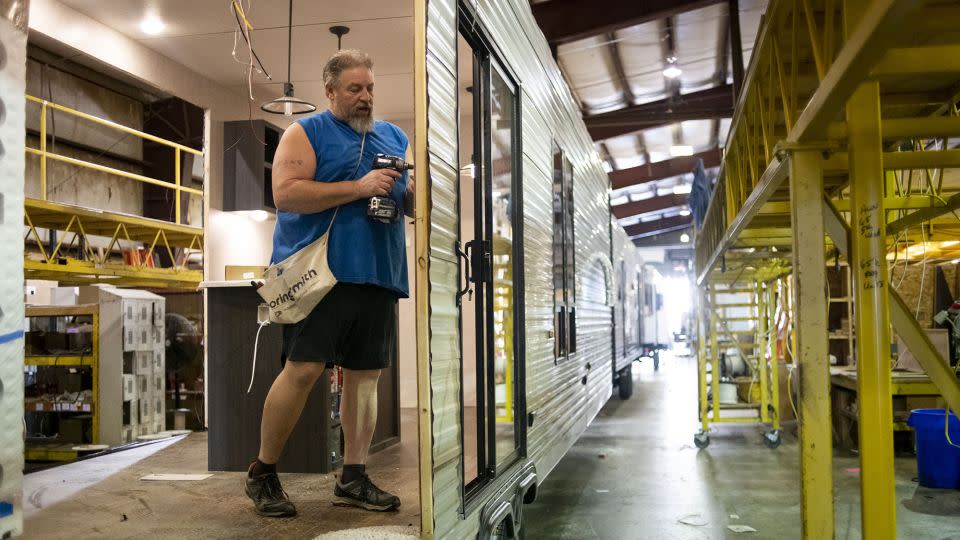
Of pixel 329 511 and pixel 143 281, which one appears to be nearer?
pixel 329 511

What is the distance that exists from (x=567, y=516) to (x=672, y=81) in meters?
9.93

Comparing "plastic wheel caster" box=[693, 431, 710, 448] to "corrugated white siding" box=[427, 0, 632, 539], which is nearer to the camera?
"corrugated white siding" box=[427, 0, 632, 539]

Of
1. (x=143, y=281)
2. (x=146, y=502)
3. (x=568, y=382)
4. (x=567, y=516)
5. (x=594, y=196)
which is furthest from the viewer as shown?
(x=143, y=281)

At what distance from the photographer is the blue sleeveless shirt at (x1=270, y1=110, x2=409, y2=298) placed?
8.56 ft

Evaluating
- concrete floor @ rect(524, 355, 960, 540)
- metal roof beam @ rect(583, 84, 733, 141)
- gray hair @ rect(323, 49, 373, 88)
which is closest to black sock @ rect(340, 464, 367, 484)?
gray hair @ rect(323, 49, 373, 88)

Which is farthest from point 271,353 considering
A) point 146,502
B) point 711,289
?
point 711,289

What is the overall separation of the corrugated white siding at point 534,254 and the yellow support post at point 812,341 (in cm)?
110

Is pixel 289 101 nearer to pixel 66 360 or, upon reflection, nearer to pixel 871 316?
pixel 66 360

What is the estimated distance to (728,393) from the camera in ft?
41.2

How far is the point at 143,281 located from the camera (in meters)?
7.61

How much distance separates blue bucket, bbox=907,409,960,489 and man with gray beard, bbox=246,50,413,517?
4609mm

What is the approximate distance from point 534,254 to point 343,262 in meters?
1.32

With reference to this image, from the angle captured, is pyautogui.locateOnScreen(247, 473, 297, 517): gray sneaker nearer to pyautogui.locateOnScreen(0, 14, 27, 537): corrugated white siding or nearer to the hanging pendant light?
pyautogui.locateOnScreen(0, 14, 27, 537): corrugated white siding

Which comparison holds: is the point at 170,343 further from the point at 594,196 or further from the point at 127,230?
the point at 594,196
